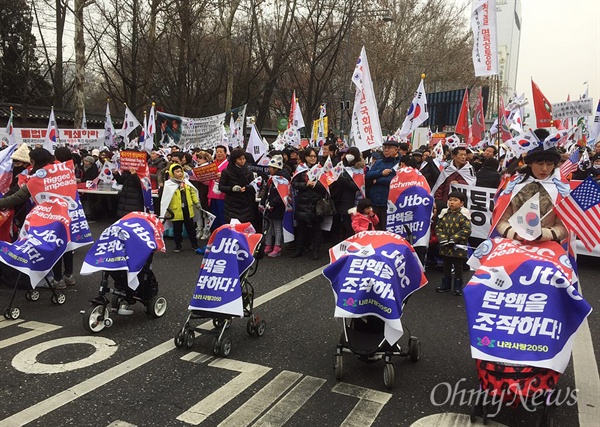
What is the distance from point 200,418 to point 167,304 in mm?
2788

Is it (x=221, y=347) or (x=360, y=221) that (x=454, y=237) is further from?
(x=221, y=347)

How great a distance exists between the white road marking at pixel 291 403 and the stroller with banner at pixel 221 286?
0.93m

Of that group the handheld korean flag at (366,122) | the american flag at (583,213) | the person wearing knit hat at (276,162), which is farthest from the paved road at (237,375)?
the handheld korean flag at (366,122)

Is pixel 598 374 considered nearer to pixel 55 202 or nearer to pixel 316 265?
pixel 316 265

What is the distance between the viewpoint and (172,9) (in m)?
23.1

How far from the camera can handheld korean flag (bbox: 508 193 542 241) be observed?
3871 millimetres

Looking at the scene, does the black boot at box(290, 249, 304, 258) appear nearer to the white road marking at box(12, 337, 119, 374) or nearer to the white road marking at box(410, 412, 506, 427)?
the white road marking at box(12, 337, 119, 374)

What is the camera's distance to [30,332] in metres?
5.27

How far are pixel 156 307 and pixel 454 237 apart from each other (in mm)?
3888

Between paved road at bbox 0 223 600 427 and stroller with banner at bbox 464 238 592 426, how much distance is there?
37 cm

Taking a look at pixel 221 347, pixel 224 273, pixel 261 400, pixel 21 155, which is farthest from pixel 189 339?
pixel 21 155

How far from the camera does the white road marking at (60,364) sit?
439cm

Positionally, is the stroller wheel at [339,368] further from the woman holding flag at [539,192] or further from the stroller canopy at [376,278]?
the woman holding flag at [539,192]

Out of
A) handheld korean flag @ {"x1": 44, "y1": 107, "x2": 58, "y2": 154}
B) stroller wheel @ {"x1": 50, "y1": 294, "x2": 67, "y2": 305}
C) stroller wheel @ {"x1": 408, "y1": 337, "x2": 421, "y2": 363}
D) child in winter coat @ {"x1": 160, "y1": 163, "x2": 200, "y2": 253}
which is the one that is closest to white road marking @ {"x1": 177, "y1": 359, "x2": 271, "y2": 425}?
stroller wheel @ {"x1": 408, "y1": 337, "x2": 421, "y2": 363}
